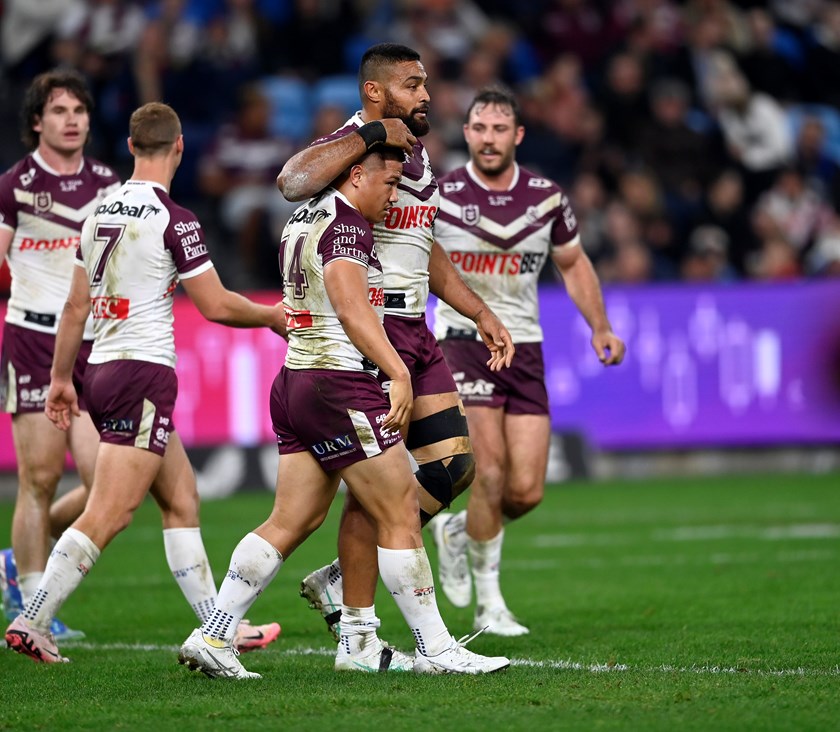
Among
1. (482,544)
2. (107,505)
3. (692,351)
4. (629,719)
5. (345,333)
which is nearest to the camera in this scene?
(629,719)

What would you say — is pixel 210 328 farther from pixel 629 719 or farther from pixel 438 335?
pixel 629 719

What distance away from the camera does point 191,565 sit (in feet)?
24.7

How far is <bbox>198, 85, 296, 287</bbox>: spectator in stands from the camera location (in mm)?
17906

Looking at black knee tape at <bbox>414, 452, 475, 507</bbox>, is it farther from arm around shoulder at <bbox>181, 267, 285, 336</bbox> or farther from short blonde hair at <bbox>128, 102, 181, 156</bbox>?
short blonde hair at <bbox>128, 102, 181, 156</bbox>

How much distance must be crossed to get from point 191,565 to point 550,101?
14.2 meters

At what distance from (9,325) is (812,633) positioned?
15.7 feet

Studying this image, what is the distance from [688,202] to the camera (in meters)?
19.7

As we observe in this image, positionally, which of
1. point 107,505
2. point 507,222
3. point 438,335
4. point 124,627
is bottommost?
point 124,627

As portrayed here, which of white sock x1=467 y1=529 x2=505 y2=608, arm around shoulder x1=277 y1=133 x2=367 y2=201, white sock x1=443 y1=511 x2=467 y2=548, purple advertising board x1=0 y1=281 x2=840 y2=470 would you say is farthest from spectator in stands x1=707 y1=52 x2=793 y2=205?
arm around shoulder x1=277 y1=133 x2=367 y2=201

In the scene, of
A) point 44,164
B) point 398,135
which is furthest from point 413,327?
point 44,164

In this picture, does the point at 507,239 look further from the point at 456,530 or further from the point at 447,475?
the point at 447,475

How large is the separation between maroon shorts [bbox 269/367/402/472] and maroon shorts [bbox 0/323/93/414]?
246 cm

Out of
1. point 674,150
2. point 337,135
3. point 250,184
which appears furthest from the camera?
point 674,150

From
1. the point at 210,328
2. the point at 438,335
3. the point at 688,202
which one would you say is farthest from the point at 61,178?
the point at 688,202
